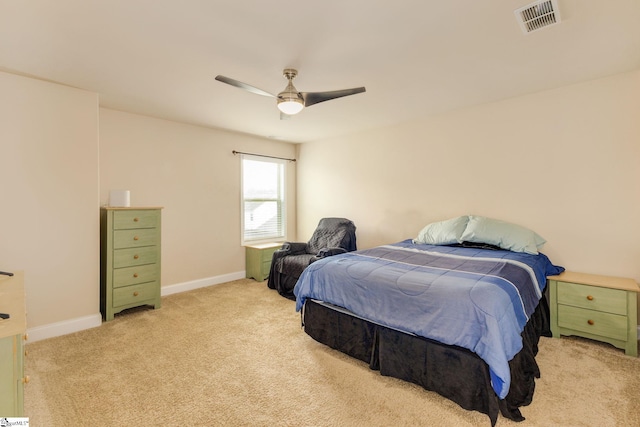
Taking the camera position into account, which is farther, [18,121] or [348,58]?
[18,121]

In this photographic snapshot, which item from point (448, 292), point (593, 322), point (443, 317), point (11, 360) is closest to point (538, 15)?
point (448, 292)

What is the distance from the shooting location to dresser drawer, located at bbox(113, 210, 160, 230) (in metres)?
3.27

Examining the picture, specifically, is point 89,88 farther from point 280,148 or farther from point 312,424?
point 312,424

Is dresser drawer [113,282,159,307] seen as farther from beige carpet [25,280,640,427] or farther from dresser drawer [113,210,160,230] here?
dresser drawer [113,210,160,230]

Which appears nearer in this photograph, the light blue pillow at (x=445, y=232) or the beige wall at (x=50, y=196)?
the beige wall at (x=50, y=196)

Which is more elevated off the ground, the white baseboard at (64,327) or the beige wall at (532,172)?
the beige wall at (532,172)

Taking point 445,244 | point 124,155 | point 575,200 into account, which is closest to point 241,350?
point 445,244

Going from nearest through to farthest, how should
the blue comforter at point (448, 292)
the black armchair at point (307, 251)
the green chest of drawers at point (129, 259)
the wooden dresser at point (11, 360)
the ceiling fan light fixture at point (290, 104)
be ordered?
the wooden dresser at point (11, 360), the blue comforter at point (448, 292), the ceiling fan light fixture at point (290, 104), the green chest of drawers at point (129, 259), the black armchair at point (307, 251)

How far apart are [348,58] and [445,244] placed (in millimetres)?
2298

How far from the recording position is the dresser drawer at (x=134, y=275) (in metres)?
3.27

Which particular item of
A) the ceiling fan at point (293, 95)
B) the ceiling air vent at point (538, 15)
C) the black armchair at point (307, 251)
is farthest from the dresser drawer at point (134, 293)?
the ceiling air vent at point (538, 15)

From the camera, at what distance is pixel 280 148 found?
5559 mm

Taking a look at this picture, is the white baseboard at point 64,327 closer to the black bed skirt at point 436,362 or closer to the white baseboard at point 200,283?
the white baseboard at point 200,283

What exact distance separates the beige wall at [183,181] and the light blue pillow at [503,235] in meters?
3.52
